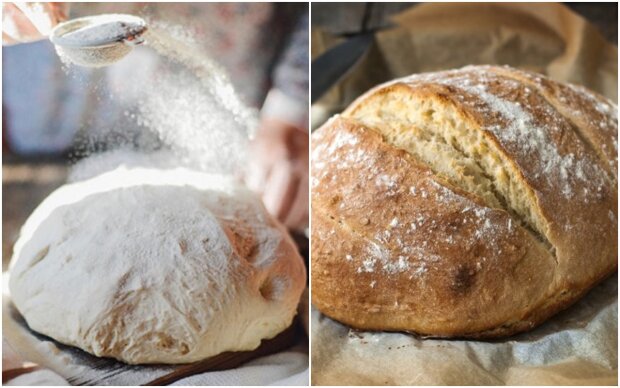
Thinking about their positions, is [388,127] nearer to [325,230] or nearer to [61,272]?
[325,230]

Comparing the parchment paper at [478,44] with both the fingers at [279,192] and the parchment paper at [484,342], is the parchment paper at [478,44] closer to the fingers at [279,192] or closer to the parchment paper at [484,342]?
the parchment paper at [484,342]

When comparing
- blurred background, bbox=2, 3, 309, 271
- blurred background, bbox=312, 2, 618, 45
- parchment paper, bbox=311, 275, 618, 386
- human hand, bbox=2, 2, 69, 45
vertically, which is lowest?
parchment paper, bbox=311, 275, 618, 386

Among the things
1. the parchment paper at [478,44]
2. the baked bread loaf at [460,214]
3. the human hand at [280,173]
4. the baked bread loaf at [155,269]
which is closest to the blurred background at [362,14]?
the parchment paper at [478,44]

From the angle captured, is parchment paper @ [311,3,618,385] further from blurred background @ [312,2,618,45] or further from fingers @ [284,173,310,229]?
fingers @ [284,173,310,229]

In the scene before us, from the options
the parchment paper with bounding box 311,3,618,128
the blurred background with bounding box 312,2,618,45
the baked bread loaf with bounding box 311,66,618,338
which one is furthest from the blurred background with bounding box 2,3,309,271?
the blurred background with bounding box 312,2,618,45

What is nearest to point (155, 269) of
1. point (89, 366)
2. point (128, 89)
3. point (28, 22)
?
point (89, 366)

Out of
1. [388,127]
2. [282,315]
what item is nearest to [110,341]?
[282,315]
